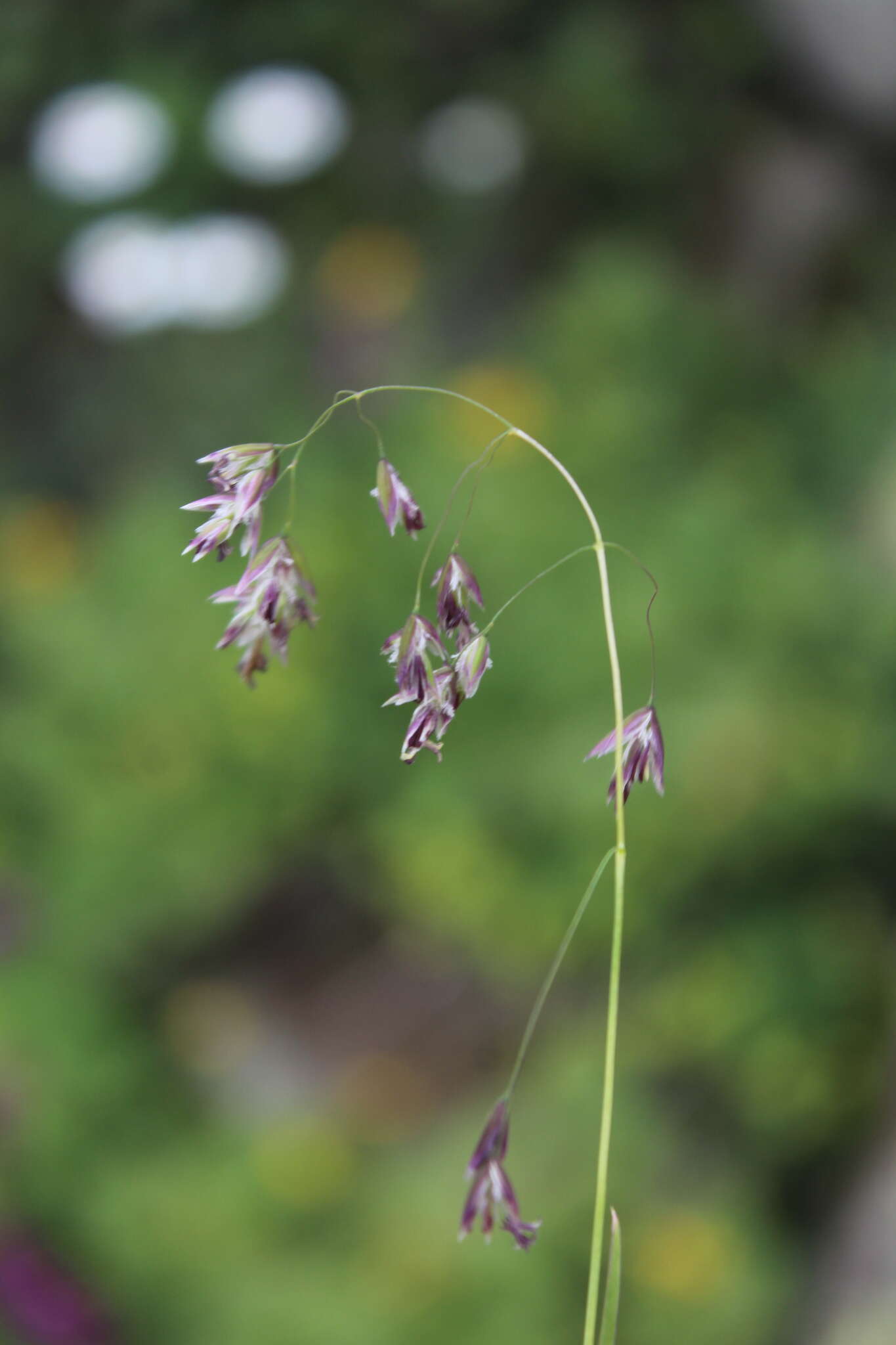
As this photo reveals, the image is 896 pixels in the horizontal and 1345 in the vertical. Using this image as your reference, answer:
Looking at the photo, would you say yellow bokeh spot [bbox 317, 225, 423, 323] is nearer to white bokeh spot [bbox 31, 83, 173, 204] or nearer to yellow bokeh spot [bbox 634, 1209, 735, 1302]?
white bokeh spot [bbox 31, 83, 173, 204]

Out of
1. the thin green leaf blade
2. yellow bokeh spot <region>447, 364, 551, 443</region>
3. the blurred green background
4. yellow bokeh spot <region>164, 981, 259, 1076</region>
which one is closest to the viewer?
the thin green leaf blade

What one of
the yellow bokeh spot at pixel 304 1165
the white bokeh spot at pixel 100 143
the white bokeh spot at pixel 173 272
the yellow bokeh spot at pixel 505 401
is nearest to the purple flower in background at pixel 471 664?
the yellow bokeh spot at pixel 304 1165

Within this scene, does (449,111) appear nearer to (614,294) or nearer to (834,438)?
(614,294)

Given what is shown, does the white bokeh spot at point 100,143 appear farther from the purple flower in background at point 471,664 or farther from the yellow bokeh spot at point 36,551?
the purple flower in background at point 471,664

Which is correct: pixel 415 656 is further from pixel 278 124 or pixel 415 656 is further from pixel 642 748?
pixel 278 124

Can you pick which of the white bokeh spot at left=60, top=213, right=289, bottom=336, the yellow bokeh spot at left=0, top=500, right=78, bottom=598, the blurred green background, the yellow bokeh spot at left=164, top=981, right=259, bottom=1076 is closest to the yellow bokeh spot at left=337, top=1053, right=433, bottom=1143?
the blurred green background

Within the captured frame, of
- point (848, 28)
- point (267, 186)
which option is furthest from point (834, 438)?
point (267, 186)

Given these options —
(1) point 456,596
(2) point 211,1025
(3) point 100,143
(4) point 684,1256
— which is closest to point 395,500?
(1) point 456,596
